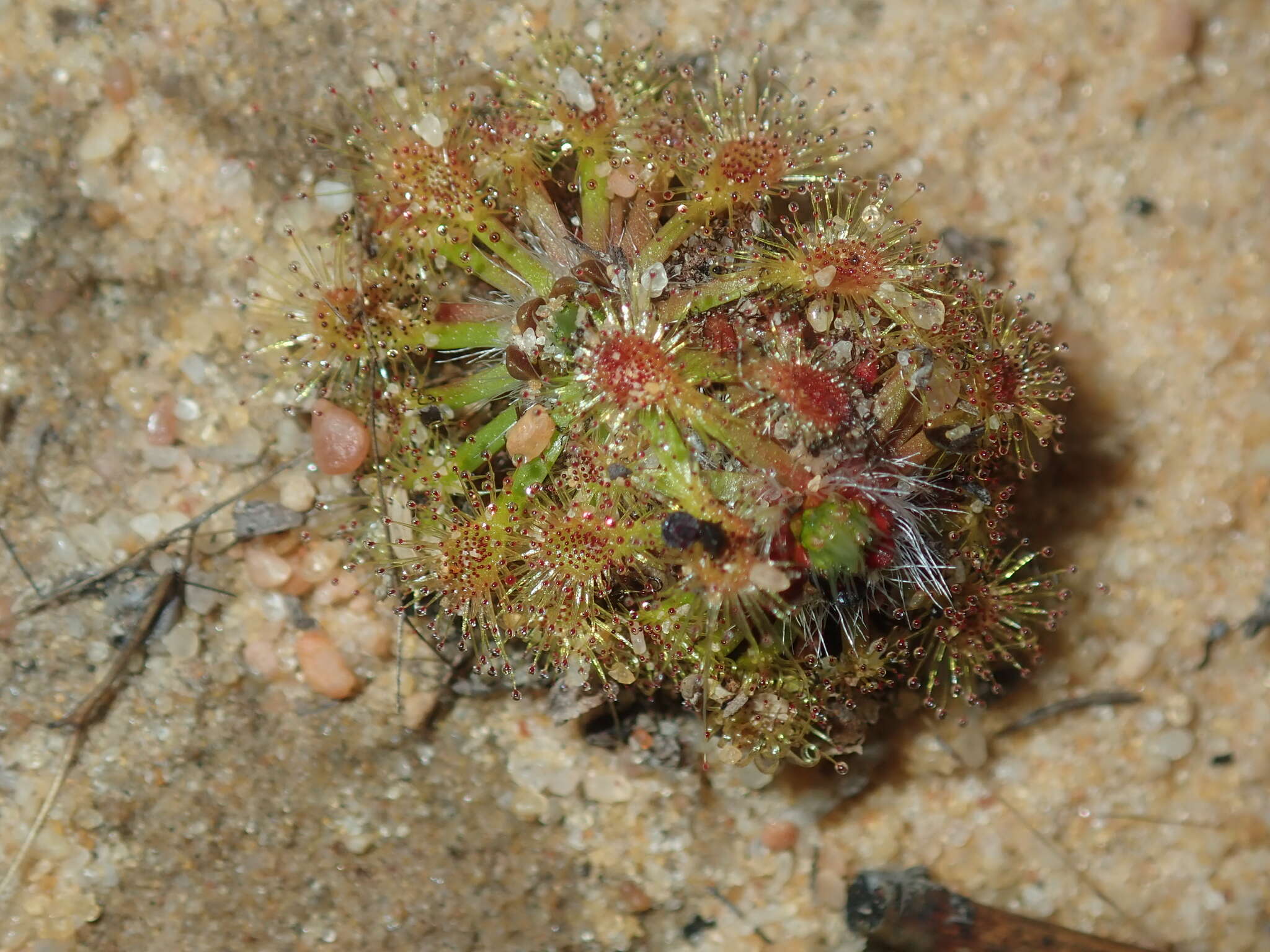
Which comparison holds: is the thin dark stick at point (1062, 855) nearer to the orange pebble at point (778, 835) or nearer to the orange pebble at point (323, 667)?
the orange pebble at point (778, 835)

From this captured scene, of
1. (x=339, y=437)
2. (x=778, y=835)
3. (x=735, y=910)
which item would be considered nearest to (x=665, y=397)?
(x=339, y=437)

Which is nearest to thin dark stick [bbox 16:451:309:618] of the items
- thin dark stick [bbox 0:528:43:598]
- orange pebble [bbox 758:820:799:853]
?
thin dark stick [bbox 0:528:43:598]

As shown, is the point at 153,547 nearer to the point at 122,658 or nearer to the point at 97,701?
the point at 122,658

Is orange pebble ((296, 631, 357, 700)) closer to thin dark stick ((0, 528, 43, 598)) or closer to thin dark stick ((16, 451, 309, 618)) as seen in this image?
thin dark stick ((16, 451, 309, 618))

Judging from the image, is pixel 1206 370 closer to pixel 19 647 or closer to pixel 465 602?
pixel 465 602

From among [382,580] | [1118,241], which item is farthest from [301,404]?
[1118,241]

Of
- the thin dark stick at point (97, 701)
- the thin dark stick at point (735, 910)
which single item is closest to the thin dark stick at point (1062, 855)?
the thin dark stick at point (735, 910)

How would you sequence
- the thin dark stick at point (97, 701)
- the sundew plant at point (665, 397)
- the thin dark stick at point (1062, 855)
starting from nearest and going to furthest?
the sundew plant at point (665, 397), the thin dark stick at point (97, 701), the thin dark stick at point (1062, 855)
